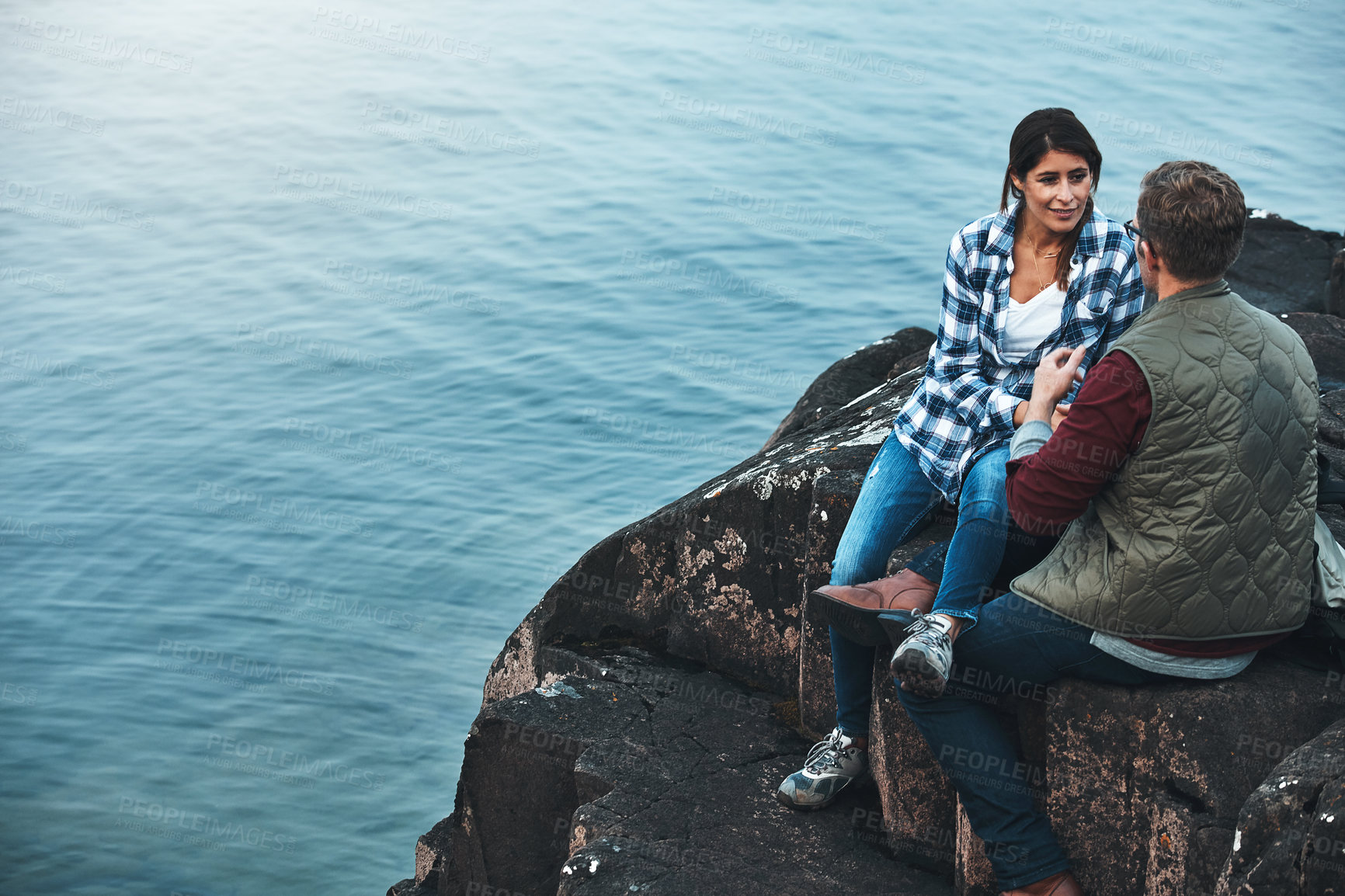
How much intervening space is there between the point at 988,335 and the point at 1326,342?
2.91 meters

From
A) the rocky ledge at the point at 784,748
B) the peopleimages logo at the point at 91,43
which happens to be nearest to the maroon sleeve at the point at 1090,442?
the rocky ledge at the point at 784,748

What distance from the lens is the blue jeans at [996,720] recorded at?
9.91 feet

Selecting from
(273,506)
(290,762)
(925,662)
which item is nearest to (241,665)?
(290,762)

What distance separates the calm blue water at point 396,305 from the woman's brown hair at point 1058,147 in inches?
272

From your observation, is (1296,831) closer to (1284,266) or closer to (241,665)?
(1284,266)

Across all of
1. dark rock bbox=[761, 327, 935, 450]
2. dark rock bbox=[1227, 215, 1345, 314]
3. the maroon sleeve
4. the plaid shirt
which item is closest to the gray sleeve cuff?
the maroon sleeve

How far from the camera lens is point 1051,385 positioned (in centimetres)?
333

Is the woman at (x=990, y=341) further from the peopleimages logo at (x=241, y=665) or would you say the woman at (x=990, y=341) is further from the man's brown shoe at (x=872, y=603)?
the peopleimages logo at (x=241, y=665)

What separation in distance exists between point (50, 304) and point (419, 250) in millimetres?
4935

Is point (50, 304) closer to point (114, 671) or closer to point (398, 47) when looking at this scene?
point (114, 671)

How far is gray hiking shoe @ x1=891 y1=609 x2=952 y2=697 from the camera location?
2.97m

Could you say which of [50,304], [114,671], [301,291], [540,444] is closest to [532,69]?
[301,291]

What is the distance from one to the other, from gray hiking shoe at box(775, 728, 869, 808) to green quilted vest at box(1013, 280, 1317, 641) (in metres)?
0.98

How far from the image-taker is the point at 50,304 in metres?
16.6
